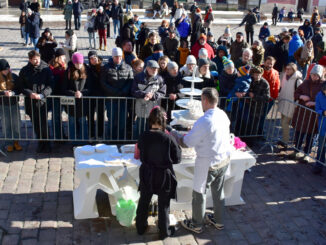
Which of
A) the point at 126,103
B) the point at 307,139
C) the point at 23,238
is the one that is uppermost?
the point at 126,103

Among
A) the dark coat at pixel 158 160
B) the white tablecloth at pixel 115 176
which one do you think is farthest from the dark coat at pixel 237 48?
the dark coat at pixel 158 160

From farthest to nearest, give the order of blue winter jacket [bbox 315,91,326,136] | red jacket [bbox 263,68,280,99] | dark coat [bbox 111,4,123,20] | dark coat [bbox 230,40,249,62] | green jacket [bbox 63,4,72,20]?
1. green jacket [bbox 63,4,72,20]
2. dark coat [bbox 111,4,123,20]
3. dark coat [bbox 230,40,249,62]
4. red jacket [bbox 263,68,280,99]
5. blue winter jacket [bbox 315,91,326,136]

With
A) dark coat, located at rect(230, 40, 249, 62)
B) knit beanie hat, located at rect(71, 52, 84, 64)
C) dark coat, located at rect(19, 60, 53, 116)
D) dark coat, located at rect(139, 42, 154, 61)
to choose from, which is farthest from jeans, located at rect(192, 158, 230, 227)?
dark coat, located at rect(230, 40, 249, 62)

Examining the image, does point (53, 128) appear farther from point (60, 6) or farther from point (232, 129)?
point (60, 6)

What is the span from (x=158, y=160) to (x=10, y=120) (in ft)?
12.4

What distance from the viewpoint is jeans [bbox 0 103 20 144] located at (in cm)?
715

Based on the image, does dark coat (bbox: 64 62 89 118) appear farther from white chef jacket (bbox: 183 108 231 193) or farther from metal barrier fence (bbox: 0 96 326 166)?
white chef jacket (bbox: 183 108 231 193)

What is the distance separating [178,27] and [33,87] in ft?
33.3

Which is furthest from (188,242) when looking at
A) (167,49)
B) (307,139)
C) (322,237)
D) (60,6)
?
(60,6)

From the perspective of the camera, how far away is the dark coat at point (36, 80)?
694 centimetres

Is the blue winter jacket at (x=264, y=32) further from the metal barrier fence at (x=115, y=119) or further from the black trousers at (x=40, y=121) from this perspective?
the black trousers at (x=40, y=121)

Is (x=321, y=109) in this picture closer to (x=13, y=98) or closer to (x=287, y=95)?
(x=287, y=95)

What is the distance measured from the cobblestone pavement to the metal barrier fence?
44 centimetres

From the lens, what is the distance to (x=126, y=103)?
7434 millimetres
